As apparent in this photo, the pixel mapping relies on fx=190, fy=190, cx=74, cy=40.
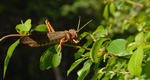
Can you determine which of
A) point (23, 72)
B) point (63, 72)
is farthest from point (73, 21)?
point (23, 72)

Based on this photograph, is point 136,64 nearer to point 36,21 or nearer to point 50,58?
point 50,58

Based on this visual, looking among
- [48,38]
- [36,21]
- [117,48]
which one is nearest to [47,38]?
[48,38]

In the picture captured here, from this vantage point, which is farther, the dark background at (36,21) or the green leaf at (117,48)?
the dark background at (36,21)

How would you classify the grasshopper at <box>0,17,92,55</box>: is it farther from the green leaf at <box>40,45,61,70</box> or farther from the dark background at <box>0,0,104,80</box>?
the dark background at <box>0,0,104,80</box>

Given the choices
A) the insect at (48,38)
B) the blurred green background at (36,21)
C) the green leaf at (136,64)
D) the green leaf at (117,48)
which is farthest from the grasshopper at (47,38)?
the blurred green background at (36,21)

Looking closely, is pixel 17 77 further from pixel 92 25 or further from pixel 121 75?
pixel 121 75

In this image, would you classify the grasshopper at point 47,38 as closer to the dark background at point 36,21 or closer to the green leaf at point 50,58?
the green leaf at point 50,58

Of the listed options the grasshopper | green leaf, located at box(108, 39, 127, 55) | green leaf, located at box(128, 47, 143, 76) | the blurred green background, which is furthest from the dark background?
green leaf, located at box(128, 47, 143, 76)

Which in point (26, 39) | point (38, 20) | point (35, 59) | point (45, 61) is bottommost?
point (45, 61)
